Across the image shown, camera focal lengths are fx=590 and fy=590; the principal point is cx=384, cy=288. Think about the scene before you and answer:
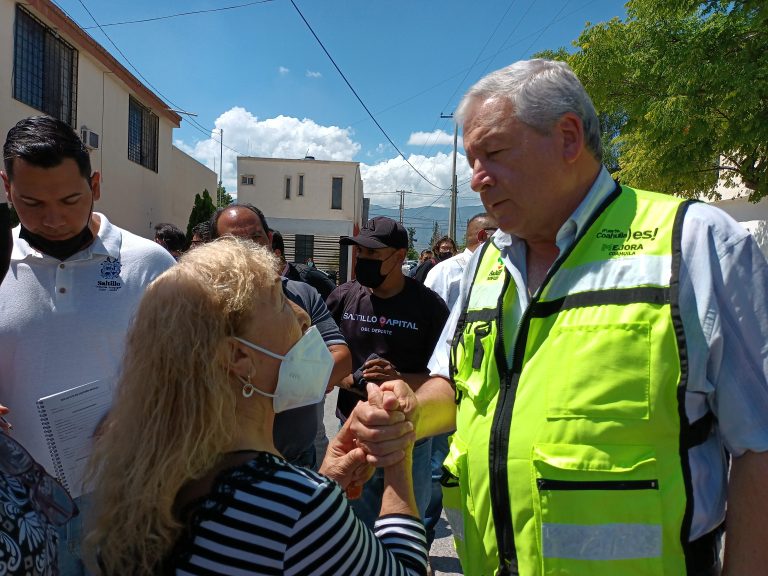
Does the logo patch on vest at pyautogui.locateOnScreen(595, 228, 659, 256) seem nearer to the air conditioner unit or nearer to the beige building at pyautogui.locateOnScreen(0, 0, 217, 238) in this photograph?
the beige building at pyautogui.locateOnScreen(0, 0, 217, 238)

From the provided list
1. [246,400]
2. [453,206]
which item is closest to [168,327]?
[246,400]

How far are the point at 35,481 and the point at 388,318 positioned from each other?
2.35 meters

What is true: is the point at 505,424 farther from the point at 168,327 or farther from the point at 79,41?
the point at 79,41

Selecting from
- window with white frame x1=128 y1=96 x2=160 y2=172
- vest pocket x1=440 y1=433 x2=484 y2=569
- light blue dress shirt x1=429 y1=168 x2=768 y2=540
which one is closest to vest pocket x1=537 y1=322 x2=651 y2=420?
light blue dress shirt x1=429 y1=168 x2=768 y2=540

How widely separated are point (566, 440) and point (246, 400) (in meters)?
0.79

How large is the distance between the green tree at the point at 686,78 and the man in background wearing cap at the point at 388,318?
5300 mm

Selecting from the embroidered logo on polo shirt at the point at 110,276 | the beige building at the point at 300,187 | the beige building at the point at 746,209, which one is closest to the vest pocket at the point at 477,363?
the embroidered logo on polo shirt at the point at 110,276

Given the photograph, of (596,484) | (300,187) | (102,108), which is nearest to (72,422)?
(596,484)

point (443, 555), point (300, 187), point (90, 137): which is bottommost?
point (443, 555)

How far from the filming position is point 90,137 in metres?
14.1

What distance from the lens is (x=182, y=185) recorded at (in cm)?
2189

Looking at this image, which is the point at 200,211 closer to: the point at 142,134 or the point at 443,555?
the point at 142,134

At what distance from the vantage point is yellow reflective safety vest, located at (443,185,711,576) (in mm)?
1335

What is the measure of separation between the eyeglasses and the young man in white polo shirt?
2.30 ft
